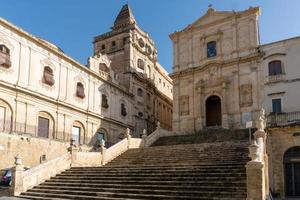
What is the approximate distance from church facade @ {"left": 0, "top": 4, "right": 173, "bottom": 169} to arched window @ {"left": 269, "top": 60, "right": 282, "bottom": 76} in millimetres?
15392

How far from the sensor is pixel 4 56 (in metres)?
23.5

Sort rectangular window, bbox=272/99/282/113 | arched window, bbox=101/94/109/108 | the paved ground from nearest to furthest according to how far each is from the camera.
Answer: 1. the paved ground
2. rectangular window, bbox=272/99/282/113
3. arched window, bbox=101/94/109/108

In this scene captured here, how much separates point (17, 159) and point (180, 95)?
2062 centimetres

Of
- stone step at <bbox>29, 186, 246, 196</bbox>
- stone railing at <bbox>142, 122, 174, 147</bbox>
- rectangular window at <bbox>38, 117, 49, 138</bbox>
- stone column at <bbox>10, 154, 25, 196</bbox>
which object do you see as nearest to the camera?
stone step at <bbox>29, 186, 246, 196</bbox>

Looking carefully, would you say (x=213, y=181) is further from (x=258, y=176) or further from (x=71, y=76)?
(x=71, y=76)

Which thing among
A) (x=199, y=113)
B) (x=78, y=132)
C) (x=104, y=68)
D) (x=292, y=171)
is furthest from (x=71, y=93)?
(x=292, y=171)

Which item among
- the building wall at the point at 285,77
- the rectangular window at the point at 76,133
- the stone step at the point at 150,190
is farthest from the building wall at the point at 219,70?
the stone step at the point at 150,190

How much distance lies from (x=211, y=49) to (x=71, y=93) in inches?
560

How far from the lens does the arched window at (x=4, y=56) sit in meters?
23.3

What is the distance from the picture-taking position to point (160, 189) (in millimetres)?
13250

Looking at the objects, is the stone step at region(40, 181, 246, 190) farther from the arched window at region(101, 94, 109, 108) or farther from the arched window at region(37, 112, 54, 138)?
the arched window at region(101, 94, 109, 108)

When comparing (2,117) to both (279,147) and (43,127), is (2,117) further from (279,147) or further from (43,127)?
(279,147)

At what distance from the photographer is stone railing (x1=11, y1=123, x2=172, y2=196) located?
15578mm

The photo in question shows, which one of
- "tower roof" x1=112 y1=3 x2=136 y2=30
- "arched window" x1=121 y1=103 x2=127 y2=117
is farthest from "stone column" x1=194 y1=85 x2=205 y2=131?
"tower roof" x1=112 y1=3 x2=136 y2=30
